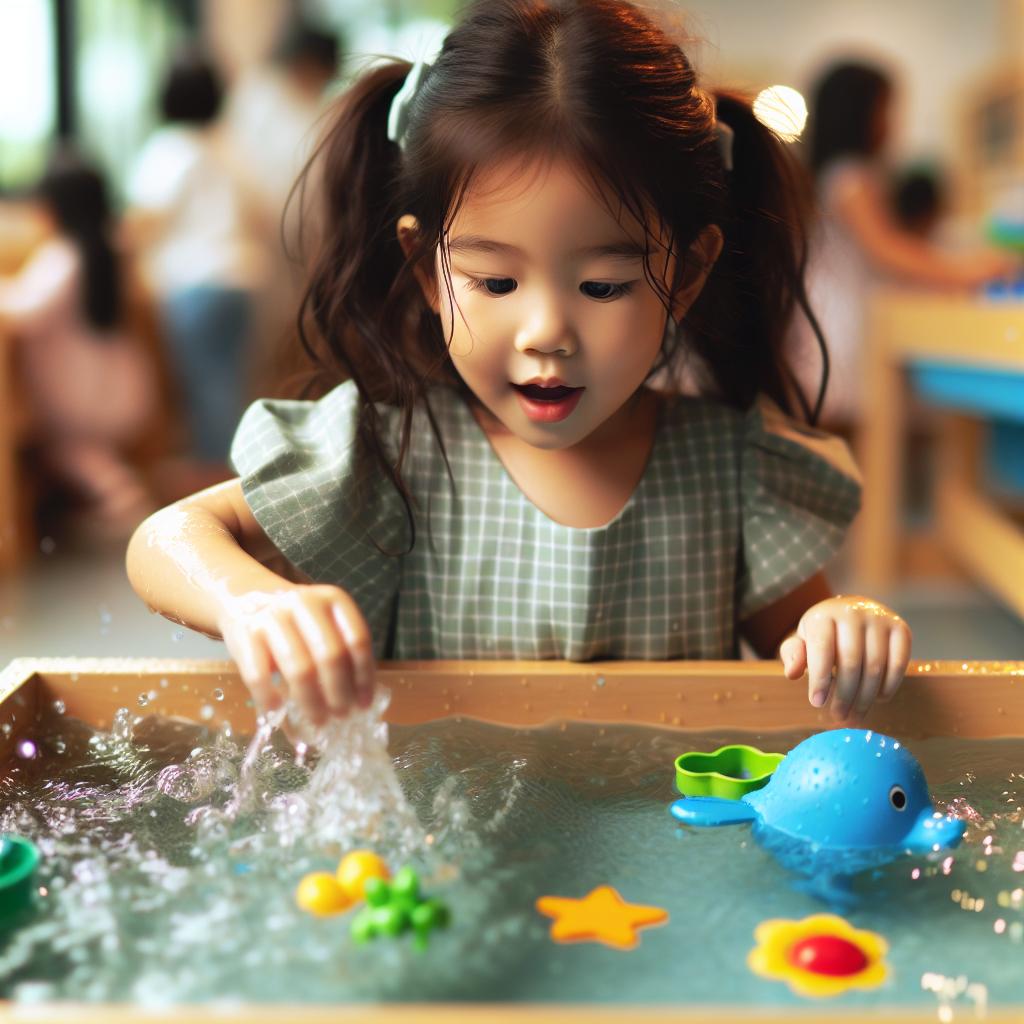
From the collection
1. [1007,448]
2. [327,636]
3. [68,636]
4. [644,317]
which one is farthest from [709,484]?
[1007,448]

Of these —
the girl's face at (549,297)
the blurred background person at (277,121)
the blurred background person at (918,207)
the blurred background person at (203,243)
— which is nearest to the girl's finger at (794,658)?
the girl's face at (549,297)

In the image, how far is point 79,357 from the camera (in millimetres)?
3396

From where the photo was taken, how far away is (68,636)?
2281mm

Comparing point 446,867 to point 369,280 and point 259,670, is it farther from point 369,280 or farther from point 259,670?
point 369,280

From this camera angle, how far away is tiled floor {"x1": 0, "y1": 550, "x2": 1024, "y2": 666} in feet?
7.16

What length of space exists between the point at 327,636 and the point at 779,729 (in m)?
0.36

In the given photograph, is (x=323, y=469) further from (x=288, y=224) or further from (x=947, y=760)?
(x=288, y=224)

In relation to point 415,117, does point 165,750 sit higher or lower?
lower

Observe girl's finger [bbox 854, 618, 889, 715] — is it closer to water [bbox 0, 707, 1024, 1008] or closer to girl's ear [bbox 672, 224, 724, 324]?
water [bbox 0, 707, 1024, 1008]

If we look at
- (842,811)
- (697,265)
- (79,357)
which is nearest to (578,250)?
(697,265)

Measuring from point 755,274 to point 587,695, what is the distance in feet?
1.28

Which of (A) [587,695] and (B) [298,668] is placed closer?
(B) [298,668]

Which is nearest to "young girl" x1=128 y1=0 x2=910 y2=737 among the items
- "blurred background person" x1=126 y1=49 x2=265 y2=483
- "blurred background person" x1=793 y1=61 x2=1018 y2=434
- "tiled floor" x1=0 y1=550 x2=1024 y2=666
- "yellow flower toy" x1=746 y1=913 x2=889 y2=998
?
"yellow flower toy" x1=746 y1=913 x2=889 y2=998

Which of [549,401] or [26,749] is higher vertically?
[549,401]
